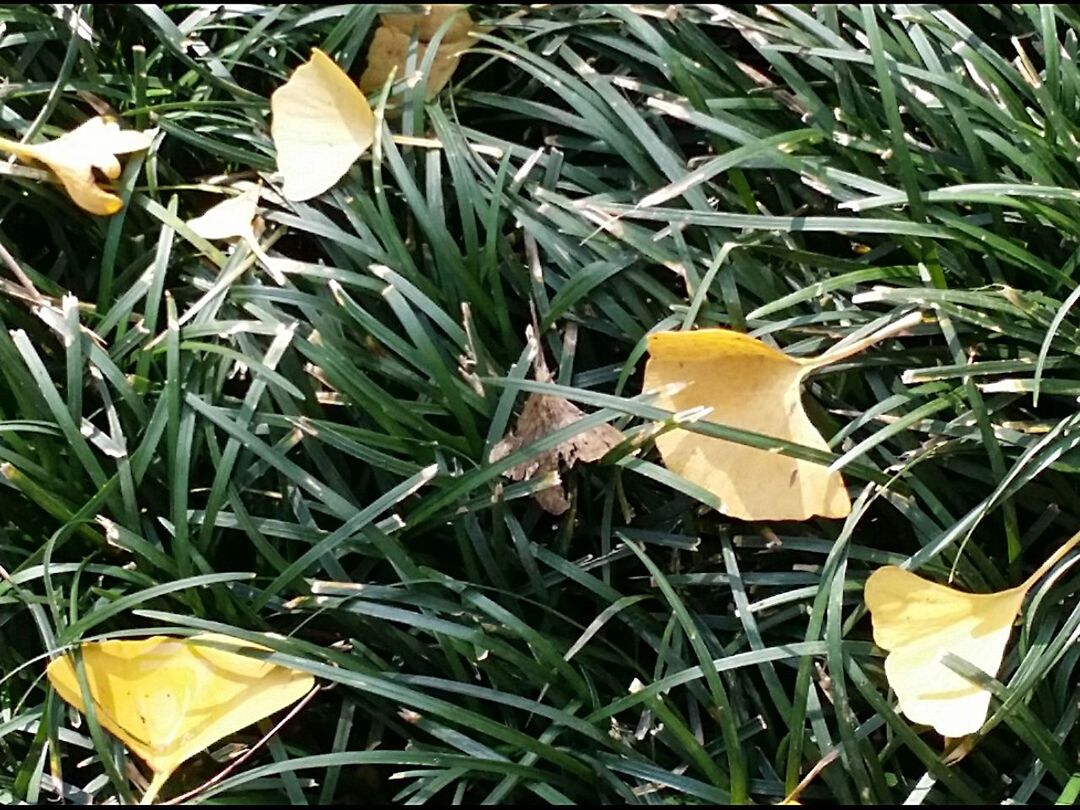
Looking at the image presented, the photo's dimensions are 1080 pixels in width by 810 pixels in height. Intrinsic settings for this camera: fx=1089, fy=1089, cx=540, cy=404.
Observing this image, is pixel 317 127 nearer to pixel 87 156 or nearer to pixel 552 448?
pixel 87 156

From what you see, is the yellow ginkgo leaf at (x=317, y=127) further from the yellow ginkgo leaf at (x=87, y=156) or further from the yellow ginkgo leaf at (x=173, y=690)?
the yellow ginkgo leaf at (x=173, y=690)

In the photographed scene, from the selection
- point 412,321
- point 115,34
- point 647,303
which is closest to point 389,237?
point 412,321

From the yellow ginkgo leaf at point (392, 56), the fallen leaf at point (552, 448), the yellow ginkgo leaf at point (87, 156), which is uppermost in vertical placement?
the yellow ginkgo leaf at point (392, 56)

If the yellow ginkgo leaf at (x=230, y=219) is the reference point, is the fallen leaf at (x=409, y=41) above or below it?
above

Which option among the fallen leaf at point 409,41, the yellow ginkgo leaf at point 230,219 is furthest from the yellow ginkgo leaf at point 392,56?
the yellow ginkgo leaf at point 230,219

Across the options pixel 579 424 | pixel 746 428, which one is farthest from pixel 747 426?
pixel 579 424
